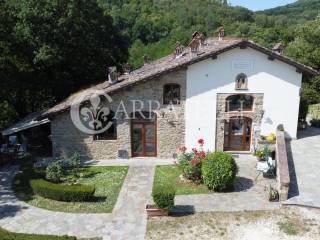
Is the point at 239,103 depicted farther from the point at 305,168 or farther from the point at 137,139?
the point at 137,139

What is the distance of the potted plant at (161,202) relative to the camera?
15656 mm

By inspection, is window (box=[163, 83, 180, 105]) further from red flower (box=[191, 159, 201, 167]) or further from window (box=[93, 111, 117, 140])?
red flower (box=[191, 159, 201, 167])

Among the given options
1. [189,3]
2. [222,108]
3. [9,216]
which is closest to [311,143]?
[222,108]

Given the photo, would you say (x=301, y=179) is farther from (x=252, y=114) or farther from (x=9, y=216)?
(x=9, y=216)

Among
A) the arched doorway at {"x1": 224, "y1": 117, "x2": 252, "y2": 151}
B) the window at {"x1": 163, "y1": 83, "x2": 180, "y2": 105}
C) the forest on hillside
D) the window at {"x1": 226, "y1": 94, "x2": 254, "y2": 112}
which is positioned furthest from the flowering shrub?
the forest on hillside

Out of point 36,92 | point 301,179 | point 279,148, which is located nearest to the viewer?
point 301,179

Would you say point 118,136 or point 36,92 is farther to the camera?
point 36,92

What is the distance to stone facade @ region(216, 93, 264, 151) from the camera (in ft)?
73.8

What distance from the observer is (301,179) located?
61.1 ft

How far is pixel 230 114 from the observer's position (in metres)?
22.8

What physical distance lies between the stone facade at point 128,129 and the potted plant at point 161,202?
24.0 feet

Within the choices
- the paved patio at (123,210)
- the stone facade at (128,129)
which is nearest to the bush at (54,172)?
the paved patio at (123,210)

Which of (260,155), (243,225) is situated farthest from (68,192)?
(260,155)

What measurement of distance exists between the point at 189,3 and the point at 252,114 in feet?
218
